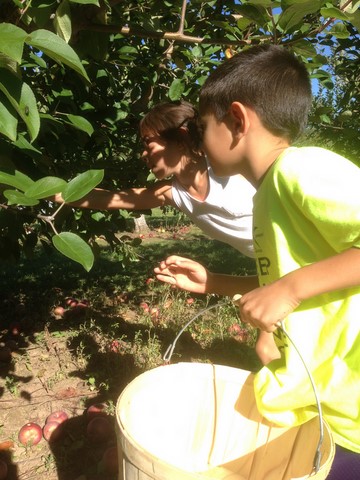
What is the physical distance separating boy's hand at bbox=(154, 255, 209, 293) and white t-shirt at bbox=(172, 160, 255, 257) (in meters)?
0.55

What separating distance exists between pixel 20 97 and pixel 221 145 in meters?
0.57

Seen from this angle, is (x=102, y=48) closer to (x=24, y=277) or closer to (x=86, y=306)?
(x=86, y=306)

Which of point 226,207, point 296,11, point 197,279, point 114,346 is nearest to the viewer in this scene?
point 296,11

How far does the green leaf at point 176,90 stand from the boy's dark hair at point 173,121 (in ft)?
Result: 0.09

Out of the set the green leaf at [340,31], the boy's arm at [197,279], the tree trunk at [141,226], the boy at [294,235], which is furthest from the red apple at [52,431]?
the tree trunk at [141,226]

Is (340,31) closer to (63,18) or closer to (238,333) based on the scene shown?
(63,18)

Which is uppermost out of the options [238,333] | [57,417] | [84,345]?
[57,417]

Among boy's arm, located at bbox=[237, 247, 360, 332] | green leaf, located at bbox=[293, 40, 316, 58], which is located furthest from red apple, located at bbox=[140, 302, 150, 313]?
boy's arm, located at bbox=[237, 247, 360, 332]

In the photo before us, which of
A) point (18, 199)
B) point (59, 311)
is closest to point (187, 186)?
point (18, 199)

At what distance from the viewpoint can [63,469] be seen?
6.44 ft

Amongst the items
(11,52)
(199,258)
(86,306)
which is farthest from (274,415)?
(199,258)

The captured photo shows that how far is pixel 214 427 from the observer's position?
1.44m

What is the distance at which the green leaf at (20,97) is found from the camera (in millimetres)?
836

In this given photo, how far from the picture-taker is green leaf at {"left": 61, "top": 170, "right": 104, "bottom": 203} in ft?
3.31
